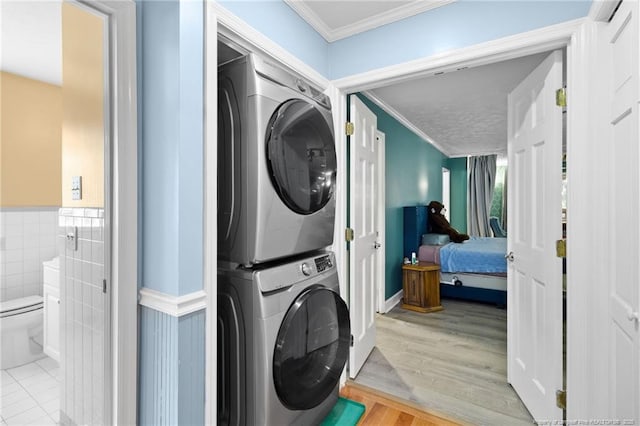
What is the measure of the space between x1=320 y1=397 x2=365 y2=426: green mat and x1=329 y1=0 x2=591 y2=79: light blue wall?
211cm

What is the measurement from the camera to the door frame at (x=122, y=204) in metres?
1.09

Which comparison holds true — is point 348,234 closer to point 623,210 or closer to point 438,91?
point 623,210

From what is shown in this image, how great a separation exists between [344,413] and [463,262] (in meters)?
2.81

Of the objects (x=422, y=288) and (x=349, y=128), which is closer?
(x=349, y=128)

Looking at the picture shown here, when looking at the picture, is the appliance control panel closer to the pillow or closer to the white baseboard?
the white baseboard

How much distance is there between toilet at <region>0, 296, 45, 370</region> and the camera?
2223 mm

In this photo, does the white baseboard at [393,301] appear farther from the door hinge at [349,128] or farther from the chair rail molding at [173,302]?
the chair rail molding at [173,302]

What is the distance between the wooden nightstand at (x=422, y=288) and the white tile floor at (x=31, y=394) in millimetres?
3347

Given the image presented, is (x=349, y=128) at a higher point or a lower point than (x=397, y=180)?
higher

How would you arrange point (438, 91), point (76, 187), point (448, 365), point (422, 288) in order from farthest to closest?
point (422, 288)
point (438, 91)
point (448, 365)
point (76, 187)

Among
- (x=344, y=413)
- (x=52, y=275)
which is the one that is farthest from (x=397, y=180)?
(x=52, y=275)

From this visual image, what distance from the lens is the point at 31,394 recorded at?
1.96m

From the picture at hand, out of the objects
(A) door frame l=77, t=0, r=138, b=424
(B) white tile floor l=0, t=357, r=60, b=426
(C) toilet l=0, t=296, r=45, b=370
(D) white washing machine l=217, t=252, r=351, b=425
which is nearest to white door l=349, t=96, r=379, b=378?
(D) white washing machine l=217, t=252, r=351, b=425

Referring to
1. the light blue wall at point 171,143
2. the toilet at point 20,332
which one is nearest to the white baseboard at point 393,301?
the light blue wall at point 171,143
